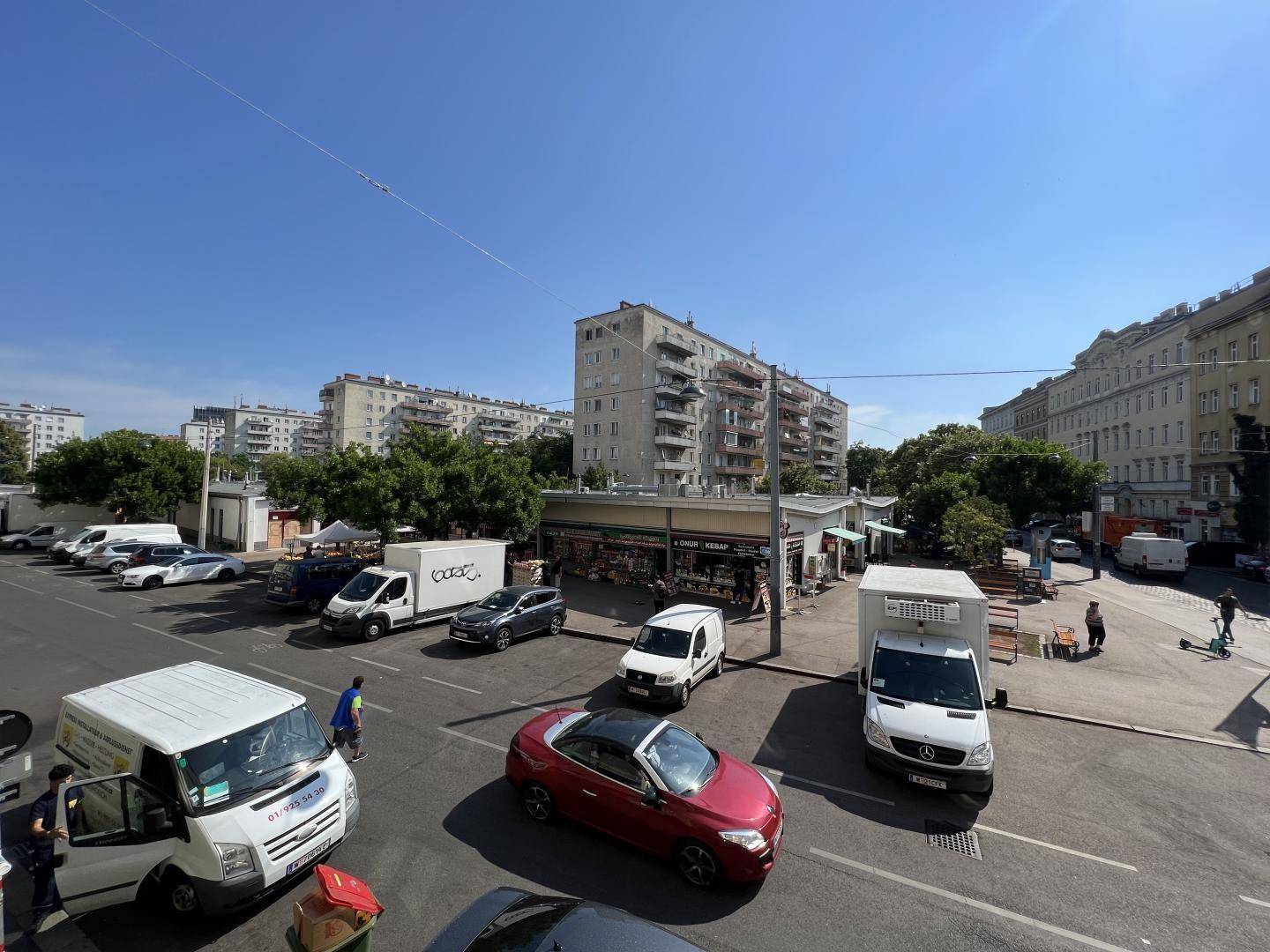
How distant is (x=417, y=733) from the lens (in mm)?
9359

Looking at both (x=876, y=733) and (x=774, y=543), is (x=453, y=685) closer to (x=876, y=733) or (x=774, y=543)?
(x=876, y=733)

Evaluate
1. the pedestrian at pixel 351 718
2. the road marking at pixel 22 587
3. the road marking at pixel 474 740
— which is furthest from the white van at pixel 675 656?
the road marking at pixel 22 587

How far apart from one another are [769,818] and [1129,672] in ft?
44.5

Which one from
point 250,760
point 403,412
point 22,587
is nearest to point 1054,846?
point 250,760

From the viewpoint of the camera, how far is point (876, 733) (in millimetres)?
8172

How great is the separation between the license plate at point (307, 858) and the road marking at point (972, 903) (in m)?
5.54

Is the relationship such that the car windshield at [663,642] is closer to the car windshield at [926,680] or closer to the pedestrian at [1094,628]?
the car windshield at [926,680]

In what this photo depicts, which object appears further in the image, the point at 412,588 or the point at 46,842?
the point at 412,588

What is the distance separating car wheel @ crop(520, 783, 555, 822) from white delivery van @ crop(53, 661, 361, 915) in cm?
200

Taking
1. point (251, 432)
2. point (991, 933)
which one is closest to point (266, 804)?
point (991, 933)

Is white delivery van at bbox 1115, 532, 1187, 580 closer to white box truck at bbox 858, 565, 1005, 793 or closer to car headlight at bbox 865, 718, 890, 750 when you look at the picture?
white box truck at bbox 858, 565, 1005, 793

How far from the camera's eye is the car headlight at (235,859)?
4.96m

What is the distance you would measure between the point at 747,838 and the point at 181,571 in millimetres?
27255

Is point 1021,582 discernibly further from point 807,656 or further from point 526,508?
point 526,508
